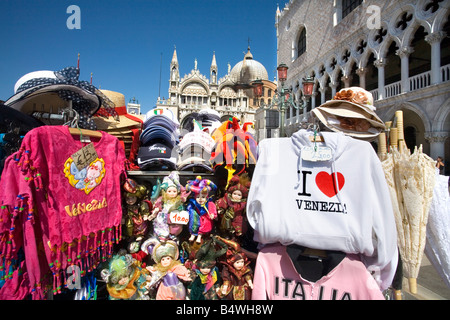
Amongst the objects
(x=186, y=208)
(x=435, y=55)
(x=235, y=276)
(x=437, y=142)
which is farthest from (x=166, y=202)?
(x=435, y=55)

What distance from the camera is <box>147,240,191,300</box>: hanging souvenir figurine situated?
1946mm

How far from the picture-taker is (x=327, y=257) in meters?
1.51

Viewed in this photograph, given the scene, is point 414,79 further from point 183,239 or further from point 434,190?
point 183,239

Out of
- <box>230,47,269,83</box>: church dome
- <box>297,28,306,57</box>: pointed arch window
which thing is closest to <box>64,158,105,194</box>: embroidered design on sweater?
<box>297,28,306,57</box>: pointed arch window

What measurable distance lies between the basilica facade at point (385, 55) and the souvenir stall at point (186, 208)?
161 inches

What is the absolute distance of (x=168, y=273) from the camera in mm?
1970

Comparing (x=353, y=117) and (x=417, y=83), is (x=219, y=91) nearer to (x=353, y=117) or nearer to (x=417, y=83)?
(x=417, y=83)

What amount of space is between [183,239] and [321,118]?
5.90 ft

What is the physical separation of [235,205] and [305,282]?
0.78 metres

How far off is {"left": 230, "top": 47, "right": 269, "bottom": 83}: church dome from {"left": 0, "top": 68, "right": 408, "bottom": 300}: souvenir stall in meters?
36.1

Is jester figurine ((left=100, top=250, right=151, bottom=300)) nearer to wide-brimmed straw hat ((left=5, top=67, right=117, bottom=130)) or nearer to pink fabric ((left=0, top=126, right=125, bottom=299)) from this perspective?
pink fabric ((left=0, top=126, right=125, bottom=299))

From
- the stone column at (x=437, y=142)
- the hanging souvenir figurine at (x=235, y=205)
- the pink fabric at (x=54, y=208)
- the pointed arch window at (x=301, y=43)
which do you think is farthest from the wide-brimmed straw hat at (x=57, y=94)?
the pointed arch window at (x=301, y=43)

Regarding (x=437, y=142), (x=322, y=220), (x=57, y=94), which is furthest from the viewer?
(x=437, y=142)

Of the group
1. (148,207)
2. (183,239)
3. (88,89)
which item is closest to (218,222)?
(183,239)
